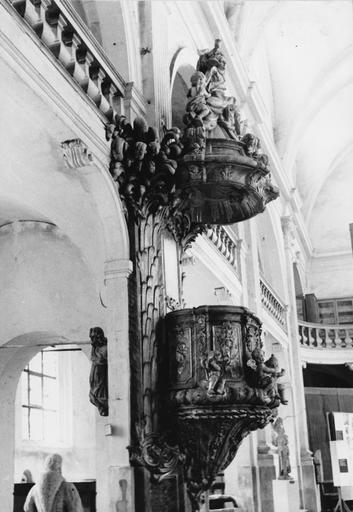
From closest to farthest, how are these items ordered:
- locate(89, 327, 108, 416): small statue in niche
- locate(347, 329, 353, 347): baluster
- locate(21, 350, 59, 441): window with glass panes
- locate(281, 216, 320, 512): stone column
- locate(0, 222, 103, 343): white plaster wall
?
locate(89, 327, 108, 416): small statue in niche → locate(0, 222, 103, 343): white plaster wall → locate(21, 350, 59, 441): window with glass panes → locate(281, 216, 320, 512): stone column → locate(347, 329, 353, 347): baluster

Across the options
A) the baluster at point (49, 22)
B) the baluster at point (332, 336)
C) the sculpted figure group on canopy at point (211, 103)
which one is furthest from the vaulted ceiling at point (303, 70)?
the baluster at point (49, 22)

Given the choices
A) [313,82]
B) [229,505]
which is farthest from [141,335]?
[313,82]

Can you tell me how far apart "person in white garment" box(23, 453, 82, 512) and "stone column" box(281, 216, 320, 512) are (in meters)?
9.12

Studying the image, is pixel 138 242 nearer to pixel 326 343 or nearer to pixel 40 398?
pixel 40 398

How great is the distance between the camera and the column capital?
22.4ft

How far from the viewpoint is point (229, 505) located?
1133 centimetres

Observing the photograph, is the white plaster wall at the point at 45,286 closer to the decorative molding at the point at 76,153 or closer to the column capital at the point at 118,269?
the column capital at the point at 118,269

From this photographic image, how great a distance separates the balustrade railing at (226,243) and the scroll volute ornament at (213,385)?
3.07 m

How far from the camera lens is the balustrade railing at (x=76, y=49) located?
5.50 metres

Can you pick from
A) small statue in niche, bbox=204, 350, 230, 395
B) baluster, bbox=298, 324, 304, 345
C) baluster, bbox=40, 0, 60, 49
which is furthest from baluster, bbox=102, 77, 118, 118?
baluster, bbox=298, 324, 304, 345

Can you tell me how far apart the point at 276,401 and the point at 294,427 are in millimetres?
9275

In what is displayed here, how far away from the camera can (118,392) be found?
657 centimetres

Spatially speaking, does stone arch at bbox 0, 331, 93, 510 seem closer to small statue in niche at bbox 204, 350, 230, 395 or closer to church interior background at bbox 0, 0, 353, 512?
church interior background at bbox 0, 0, 353, 512

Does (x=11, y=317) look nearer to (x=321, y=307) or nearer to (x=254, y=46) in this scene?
(x=254, y=46)
